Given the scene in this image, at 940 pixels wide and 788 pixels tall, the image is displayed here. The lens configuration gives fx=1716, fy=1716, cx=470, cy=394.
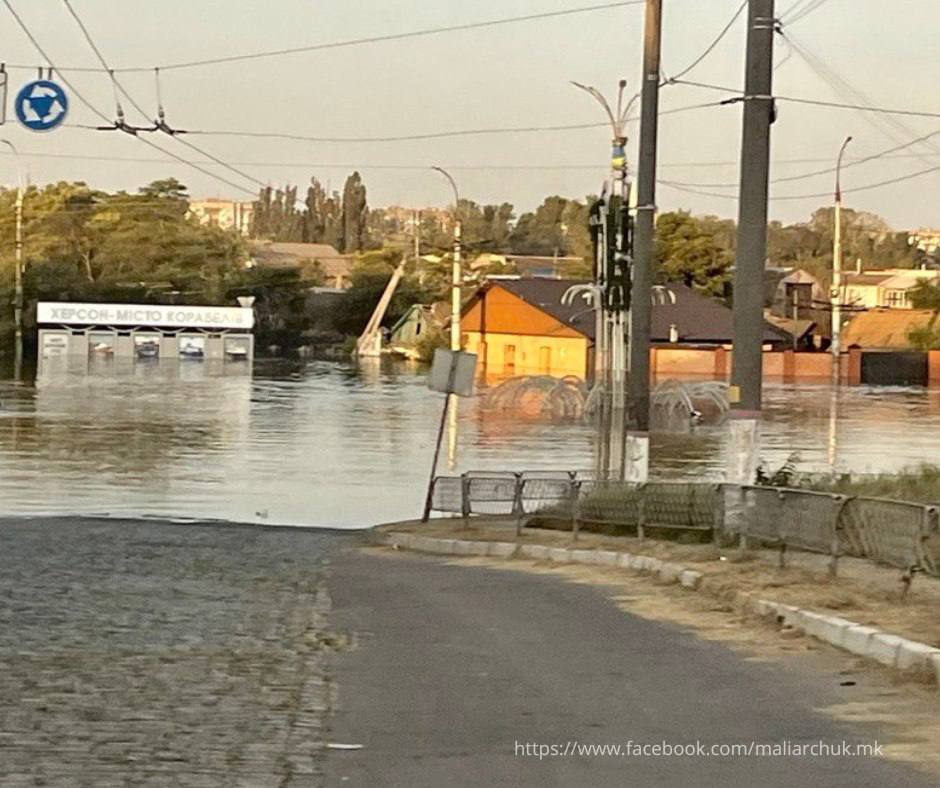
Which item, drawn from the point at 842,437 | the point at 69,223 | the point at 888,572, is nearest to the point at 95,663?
the point at 888,572

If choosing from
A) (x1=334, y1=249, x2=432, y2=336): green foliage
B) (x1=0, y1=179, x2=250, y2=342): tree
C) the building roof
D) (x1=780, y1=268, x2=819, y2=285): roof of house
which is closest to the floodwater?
(x1=0, y1=179, x2=250, y2=342): tree

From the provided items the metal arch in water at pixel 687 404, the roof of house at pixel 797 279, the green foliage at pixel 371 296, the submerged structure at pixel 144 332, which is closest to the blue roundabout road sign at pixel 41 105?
the metal arch in water at pixel 687 404

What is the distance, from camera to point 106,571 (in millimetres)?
18203

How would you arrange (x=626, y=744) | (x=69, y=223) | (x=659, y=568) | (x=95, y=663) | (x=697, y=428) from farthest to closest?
1. (x=69, y=223)
2. (x=697, y=428)
3. (x=659, y=568)
4. (x=95, y=663)
5. (x=626, y=744)

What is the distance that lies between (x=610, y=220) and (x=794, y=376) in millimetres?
80639

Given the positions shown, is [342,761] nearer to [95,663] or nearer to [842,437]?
[95,663]

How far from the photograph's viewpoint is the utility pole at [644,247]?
88.8 feet

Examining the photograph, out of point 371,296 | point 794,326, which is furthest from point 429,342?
point 371,296

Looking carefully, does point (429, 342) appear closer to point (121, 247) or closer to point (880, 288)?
point (121, 247)

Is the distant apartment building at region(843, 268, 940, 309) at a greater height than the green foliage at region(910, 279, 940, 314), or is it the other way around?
the distant apartment building at region(843, 268, 940, 309)

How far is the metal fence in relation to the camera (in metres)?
13.4

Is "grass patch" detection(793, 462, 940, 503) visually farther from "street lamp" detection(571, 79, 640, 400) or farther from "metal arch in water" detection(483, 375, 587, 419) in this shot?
"metal arch in water" detection(483, 375, 587, 419)

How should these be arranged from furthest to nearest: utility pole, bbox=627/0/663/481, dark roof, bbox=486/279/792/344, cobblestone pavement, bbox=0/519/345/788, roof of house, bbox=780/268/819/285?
roof of house, bbox=780/268/819/285, dark roof, bbox=486/279/792/344, utility pole, bbox=627/0/663/481, cobblestone pavement, bbox=0/519/345/788

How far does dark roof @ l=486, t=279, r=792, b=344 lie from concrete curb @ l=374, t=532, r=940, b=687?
8027cm
